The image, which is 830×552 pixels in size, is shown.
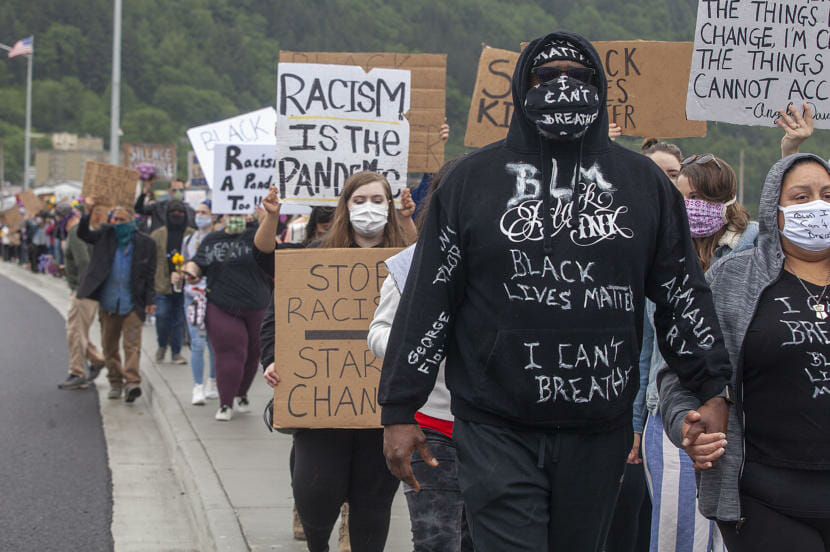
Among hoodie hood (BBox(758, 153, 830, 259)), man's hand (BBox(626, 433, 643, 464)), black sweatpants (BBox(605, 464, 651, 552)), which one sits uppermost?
hoodie hood (BBox(758, 153, 830, 259))

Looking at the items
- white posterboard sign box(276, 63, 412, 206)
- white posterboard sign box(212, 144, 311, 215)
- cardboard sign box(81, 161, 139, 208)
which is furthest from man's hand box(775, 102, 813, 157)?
cardboard sign box(81, 161, 139, 208)

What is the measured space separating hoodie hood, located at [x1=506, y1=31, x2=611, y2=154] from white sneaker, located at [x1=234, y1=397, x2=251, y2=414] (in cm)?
707

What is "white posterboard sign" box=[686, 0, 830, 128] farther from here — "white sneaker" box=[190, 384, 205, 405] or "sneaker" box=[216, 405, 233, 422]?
"white sneaker" box=[190, 384, 205, 405]

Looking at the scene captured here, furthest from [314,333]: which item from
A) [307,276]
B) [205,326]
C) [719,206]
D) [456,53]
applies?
[456,53]

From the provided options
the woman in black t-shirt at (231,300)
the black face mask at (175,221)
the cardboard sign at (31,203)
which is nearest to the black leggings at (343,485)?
the woman in black t-shirt at (231,300)

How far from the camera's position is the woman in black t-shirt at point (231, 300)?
938 cm

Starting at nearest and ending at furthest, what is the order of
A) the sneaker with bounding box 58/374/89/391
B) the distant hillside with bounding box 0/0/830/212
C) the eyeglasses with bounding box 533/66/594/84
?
the eyeglasses with bounding box 533/66/594/84 < the sneaker with bounding box 58/374/89/391 < the distant hillside with bounding box 0/0/830/212

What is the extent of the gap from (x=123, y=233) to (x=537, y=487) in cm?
863

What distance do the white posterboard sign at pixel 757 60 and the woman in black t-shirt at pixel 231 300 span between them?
4947mm

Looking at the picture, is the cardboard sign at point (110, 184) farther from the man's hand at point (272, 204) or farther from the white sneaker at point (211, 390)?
the man's hand at point (272, 204)

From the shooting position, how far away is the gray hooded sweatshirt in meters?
3.31

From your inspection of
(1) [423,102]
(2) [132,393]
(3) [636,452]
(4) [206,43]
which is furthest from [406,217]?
(4) [206,43]

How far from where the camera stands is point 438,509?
396 cm

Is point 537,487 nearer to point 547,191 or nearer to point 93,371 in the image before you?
point 547,191
